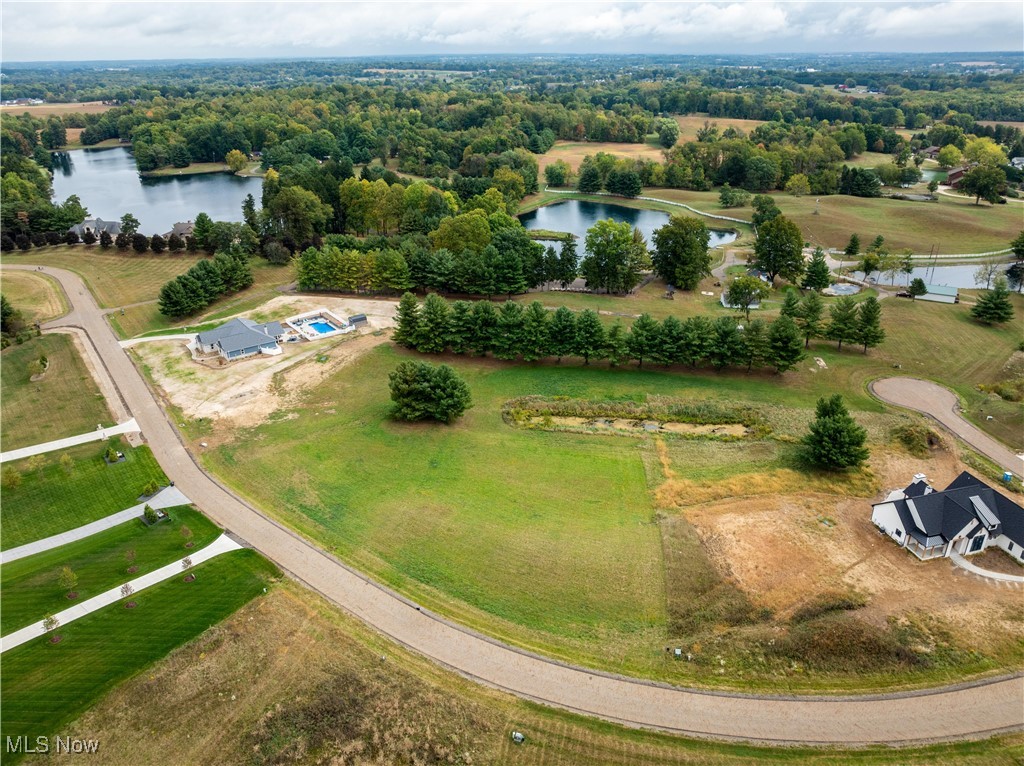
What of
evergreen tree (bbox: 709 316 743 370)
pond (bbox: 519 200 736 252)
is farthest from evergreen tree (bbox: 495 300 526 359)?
pond (bbox: 519 200 736 252)

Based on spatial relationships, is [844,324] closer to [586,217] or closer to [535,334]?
[535,334]

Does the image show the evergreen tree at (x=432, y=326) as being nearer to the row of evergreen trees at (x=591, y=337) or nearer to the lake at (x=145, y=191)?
the row of evergreen trees at (x=591, y=337)

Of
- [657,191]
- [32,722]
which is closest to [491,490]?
[32,722]

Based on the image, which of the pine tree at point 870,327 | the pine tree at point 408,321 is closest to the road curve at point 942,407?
the pine tree at point 870,327

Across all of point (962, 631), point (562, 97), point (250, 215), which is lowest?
point (962, 631)

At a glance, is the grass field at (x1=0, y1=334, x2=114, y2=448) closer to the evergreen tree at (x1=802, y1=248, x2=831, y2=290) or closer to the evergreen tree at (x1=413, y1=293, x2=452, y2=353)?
the evergreen tree at (x1=413, y1=293, x2=452, y2=353)

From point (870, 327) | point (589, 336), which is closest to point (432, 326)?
point (589, 336)

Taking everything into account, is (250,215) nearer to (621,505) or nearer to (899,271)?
(621,505)

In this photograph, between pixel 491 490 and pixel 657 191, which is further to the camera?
pixel 657 191
